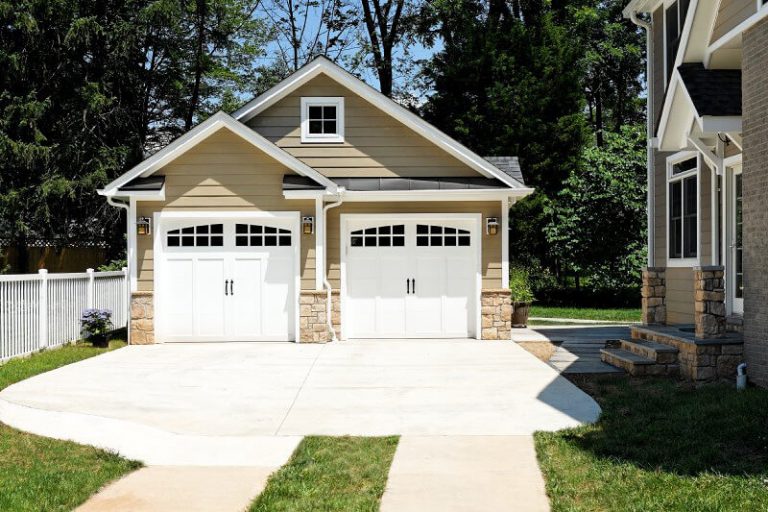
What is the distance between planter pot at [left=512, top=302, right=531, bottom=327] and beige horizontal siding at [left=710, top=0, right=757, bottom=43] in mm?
8512

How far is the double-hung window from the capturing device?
1329cm

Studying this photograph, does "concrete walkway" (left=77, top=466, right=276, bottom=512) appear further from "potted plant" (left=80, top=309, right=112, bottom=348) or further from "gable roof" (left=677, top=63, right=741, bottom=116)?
"potted plant" (left=80, top=309, right=112, bottom=348)

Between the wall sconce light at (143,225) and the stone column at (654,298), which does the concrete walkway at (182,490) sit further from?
the wall sconce light at (143,225)

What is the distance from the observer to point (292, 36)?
33188 mm

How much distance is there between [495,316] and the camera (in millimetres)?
15883

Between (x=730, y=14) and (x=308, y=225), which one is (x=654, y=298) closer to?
(x=730, y=14)

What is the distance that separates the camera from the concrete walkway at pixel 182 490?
17.3 ft

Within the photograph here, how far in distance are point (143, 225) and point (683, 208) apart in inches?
367

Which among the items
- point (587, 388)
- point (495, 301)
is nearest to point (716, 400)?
point (587, 388)

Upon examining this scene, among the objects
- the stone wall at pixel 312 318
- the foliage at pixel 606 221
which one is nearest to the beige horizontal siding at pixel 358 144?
the stone wall at pixel 312 318

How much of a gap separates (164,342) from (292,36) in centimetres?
2059

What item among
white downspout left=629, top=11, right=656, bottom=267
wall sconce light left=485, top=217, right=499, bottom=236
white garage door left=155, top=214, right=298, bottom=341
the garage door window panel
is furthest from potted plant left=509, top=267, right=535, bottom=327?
the garage door window panel

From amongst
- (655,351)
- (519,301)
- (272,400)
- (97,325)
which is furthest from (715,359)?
(97,325)

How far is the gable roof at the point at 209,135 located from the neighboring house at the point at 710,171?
230 inches
